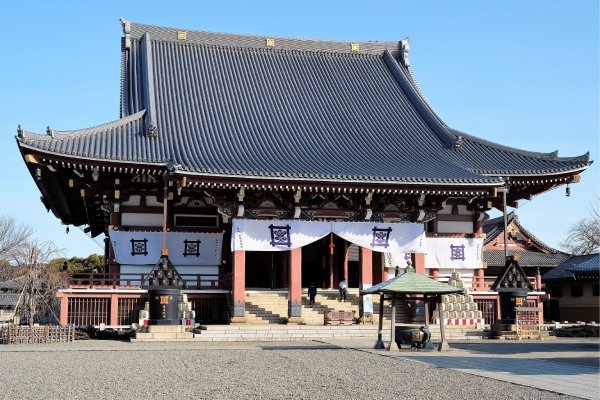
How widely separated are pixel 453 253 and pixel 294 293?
6988mm

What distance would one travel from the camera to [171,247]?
2759cm

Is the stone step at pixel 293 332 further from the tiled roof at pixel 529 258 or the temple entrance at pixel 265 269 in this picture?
the tiled roof at pixel 529 258

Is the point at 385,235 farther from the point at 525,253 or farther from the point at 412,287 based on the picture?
the point at 525,253

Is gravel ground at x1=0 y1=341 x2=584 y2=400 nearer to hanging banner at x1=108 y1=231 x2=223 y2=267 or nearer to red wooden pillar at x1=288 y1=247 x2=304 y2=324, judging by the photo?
red wooden pillar at x1=288 y1=247 x2=304 y2=324

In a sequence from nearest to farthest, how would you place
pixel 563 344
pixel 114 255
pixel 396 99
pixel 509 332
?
1. pixel 563 344
2. pixel 509 332
3. pixel 114 255
4. pixel 396 99

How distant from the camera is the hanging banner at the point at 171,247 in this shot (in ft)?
88.2

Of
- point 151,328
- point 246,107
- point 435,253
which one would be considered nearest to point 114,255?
point 151,328

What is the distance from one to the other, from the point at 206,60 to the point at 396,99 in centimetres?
915

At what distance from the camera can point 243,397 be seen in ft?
34.8

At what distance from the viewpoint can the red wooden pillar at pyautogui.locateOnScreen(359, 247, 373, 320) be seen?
26.1 metres

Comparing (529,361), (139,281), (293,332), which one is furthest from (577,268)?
(529,361)

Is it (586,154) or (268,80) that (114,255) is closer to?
(268,80)

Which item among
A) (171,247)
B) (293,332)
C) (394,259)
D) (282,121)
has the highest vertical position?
(282,121)

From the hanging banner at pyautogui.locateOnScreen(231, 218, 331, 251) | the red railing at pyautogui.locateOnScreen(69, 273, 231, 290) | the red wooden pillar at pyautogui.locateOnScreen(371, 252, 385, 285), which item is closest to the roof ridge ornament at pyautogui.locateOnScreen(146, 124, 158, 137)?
the hanging banner at pyautogui.locateOnScreen(231, 218, 331, 251)
